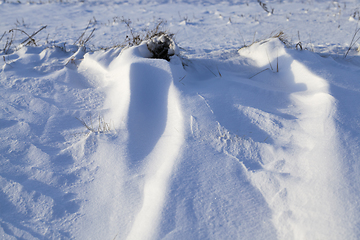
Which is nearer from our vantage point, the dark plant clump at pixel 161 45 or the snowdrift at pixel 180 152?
the snowdrift at pixel 180 152

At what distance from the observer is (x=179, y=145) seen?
1.61 metres

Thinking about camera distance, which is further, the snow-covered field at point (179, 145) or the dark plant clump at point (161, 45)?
the dark plant clump at point (161, 45)

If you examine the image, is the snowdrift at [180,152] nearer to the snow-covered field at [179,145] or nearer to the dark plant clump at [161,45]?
the snow-covered field at [179,145]

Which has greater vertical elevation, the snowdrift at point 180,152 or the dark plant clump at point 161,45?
the dark plant clump at point 161,45

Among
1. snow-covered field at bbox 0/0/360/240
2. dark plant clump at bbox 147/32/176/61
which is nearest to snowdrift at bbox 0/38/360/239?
snow-covered field at bbox 0/0/360/240

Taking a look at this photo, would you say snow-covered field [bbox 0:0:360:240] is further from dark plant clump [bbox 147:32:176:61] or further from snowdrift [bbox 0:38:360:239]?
dark plant clump [bbox 147:32:176:61]

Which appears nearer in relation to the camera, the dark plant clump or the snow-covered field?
the snow-covered field

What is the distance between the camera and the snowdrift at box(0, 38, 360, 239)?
4.03 feet

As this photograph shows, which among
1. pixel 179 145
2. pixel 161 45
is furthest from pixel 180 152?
pixel 161 45

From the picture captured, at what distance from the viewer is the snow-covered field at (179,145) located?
1233mm

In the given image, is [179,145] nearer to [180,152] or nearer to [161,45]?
[180,152]

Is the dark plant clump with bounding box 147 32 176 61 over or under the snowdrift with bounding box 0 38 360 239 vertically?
over

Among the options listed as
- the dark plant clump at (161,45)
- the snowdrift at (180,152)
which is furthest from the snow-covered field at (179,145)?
the dark plant clump at (161,45)

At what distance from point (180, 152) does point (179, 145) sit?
7 centimetres
